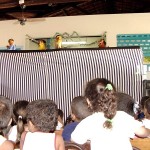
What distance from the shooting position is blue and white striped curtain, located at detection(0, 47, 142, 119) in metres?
4.40

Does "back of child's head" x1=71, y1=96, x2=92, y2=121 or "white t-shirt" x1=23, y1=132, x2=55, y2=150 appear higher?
"back of child's head" x1=71, y1=96, x2=92, y2=121

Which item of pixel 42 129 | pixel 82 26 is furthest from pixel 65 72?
pixel 82 26

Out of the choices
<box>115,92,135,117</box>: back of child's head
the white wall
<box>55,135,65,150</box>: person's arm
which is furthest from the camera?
the white wall

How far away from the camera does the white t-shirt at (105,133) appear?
2049mm

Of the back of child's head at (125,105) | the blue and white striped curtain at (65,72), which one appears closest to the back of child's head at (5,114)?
the back of child's head at (125,105)

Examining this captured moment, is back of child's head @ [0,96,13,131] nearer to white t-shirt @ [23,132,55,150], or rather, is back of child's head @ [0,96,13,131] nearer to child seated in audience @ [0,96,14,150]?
child seated in audience @ [0,96,14,150]

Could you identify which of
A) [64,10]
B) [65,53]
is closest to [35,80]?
[65,53]

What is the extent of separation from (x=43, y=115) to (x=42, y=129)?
0.09 meters

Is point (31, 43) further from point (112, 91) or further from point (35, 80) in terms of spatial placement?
point (112, 91)

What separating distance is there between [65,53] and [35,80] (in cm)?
62

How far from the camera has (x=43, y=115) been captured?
205 centimetres

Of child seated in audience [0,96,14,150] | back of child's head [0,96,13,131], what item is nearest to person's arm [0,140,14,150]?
child seated in audience [0,96,14,150]

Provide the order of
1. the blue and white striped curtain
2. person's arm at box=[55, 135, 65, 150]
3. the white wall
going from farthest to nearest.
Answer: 1. the white wall
2. the blue and white striped curtain
3. person's arm at box=[55, 135, 65, 150]

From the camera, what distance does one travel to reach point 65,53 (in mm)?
4492
